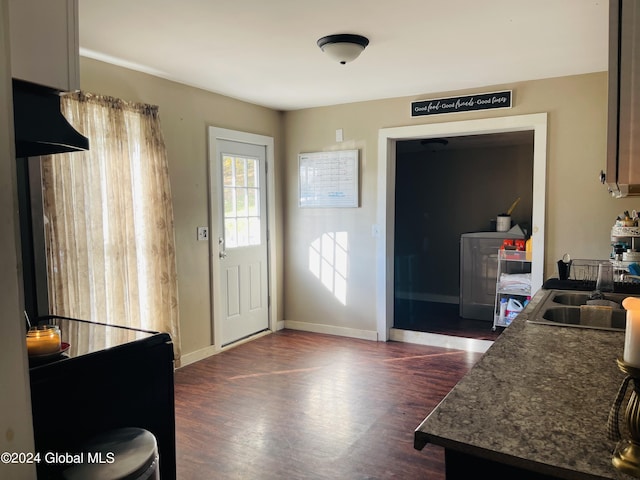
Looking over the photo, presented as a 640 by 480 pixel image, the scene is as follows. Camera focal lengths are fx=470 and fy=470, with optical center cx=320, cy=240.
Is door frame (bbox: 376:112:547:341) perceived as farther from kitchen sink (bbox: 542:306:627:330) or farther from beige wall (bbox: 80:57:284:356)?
kitchen sink (bbox: 542:306:627:330)

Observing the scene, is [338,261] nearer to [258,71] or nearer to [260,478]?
[258,71]

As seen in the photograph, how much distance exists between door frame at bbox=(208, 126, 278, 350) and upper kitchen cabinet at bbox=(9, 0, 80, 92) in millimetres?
3257

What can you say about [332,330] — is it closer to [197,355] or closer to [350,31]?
[197,355]

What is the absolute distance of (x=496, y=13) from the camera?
8.06 ft

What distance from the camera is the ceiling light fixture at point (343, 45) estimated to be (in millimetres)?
2740

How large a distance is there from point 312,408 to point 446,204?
4.14 metres

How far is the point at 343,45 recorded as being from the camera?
2.75m

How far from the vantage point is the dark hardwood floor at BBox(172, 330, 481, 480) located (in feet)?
8.07

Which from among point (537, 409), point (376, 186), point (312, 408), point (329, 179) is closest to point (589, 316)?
point (537, 409)

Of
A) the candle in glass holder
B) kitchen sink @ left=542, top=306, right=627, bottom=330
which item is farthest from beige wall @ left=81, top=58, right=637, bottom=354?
the candle in glass holder

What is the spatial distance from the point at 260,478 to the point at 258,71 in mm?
2742

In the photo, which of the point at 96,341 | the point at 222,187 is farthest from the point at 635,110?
the point at 222,187

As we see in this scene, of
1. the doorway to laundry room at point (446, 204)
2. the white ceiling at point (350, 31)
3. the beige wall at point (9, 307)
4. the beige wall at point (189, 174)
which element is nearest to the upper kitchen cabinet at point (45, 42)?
the beige wall at point (9, 307)

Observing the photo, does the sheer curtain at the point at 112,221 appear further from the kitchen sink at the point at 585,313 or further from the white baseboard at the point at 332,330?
the kitchen sink at the point at 585,313
